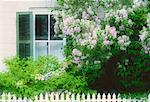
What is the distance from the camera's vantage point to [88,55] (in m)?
13.1

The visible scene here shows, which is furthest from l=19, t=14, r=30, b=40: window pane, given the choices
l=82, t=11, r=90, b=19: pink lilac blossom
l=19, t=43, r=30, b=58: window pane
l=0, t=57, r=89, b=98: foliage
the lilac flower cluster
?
the lilac flower cluster

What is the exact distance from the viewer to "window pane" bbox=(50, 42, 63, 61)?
14773 mm

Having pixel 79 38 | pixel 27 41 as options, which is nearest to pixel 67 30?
pixel 79 38

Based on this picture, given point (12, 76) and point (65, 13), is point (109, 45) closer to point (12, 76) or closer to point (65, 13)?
point (65, 13)

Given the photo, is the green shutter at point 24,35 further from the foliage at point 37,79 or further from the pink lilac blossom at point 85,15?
the pink lilac blossom at point 85,15

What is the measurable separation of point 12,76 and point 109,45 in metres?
2.33

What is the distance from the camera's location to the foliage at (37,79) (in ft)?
42.4

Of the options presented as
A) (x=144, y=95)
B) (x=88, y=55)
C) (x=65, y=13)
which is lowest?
(x=144, y=95)

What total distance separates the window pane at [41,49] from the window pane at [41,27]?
0.51ft

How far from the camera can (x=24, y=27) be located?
47.6ft

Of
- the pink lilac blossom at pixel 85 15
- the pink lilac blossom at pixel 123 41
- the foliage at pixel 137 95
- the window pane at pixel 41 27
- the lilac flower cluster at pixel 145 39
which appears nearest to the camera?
the foliage at pixel 137 95

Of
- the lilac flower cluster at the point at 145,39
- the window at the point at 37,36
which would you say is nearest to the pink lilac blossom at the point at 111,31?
the lilac flower cluster at the point at 145,39

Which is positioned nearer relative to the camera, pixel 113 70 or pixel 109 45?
pixel 109 45

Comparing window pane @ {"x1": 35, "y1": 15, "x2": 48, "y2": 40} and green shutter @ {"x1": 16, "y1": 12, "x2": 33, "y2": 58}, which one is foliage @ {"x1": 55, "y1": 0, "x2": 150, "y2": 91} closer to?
window pane @ {"x1": 35, "y1": 15, "x2": 48, "y2": 40}
